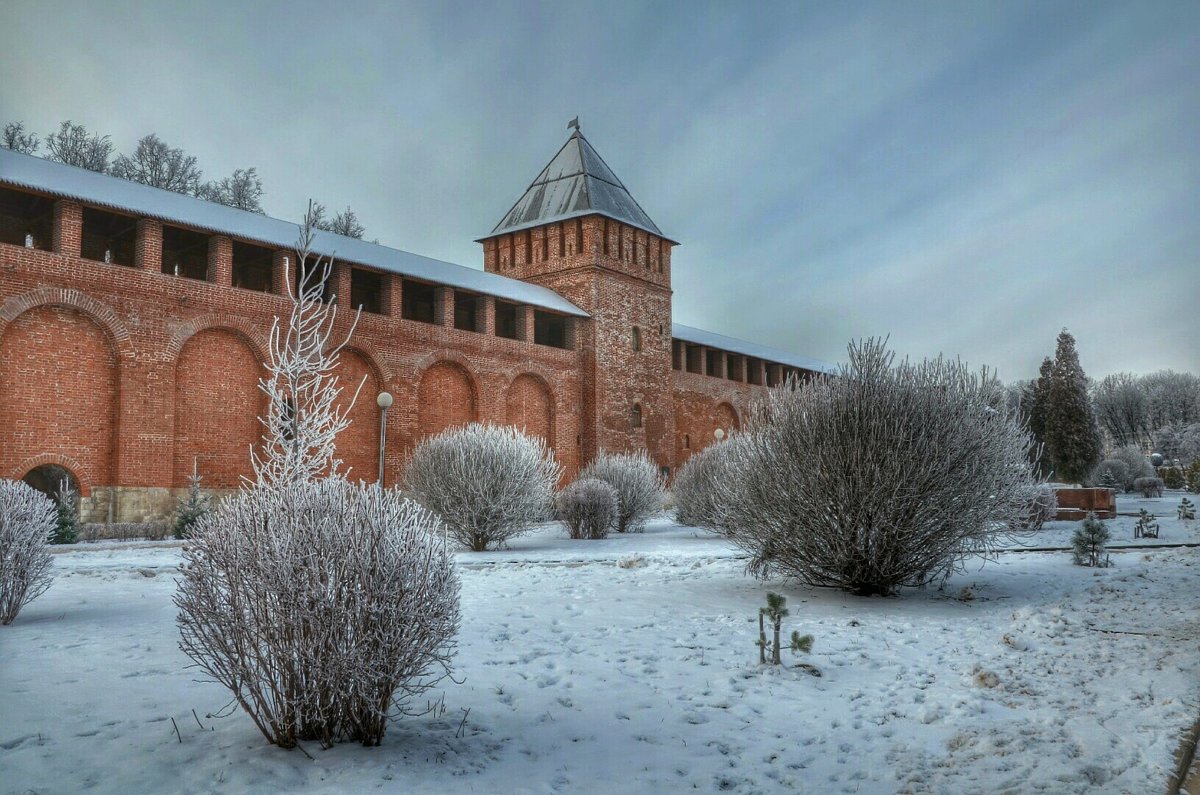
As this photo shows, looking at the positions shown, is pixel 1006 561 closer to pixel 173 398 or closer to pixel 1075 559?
pixel 1075 559

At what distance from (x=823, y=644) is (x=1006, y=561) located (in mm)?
6439

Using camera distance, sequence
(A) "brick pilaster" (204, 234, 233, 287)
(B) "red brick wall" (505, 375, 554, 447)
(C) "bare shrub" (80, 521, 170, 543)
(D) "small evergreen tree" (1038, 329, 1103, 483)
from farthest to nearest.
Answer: (D) "small evergreen tree" (1038, 329, 1103, 483) < (B) "red brick wall" (505, 375, 554, 447) < (A) "brick pilaster" (204, 234, 233, 287) < (C) "bare shrub" (80, 521, 170, 543)

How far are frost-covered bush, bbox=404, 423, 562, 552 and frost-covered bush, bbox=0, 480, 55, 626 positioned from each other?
7080 mm

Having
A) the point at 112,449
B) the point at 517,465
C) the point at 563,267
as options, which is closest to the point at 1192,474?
the point at 563,267

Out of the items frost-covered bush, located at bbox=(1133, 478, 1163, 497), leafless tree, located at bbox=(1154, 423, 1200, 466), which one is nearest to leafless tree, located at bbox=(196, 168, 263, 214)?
frost-covered bush, located at bbox=(1133, 478, 1163, 497)

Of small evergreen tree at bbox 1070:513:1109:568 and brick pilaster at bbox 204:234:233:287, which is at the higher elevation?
brick pilaster at bbox 204:234:233:287

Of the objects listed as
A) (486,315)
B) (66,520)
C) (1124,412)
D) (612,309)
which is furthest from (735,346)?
(1124,412)

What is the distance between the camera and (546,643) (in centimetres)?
641

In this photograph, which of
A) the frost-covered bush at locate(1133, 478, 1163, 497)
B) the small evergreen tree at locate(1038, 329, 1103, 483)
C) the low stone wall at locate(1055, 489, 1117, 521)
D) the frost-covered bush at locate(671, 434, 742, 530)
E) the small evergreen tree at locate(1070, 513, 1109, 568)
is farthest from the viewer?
the small evergreen tree at locate(1038, 329, 1103, 483)

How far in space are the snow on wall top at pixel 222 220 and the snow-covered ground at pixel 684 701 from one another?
8.93m

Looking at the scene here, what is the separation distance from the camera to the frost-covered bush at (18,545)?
6520 millimetres

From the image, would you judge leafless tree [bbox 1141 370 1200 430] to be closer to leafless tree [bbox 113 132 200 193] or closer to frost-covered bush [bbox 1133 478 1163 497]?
frost-covered bush [bbox 1133 478 1163 497]

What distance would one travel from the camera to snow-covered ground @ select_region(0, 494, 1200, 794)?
3762 mm

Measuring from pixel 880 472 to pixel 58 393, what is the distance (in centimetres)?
1522
